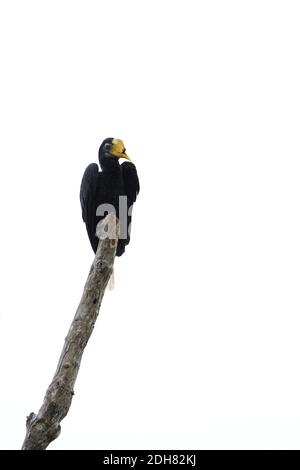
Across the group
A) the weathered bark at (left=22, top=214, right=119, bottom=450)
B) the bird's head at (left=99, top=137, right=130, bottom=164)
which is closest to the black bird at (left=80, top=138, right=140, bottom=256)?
the bird's head at (left=99, top=137, right=130, bottom=164)

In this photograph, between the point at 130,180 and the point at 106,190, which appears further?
the point at 130,180

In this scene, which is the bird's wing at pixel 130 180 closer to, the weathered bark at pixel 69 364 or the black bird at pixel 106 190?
the black bird at pixel 106 190

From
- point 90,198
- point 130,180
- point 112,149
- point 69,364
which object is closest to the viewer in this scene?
point 69,364

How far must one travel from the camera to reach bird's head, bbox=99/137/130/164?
10500mm

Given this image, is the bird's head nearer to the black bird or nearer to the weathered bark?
the black bird

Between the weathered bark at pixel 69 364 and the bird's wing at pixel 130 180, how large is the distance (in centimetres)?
428

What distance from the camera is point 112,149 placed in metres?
10.6

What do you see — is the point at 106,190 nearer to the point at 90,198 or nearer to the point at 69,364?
the point at 90,198

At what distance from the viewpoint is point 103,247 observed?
663cm

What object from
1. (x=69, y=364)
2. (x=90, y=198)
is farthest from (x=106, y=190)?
(x=69, y=364)

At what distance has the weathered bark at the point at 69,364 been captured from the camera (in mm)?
5092

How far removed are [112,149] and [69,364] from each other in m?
5.59
